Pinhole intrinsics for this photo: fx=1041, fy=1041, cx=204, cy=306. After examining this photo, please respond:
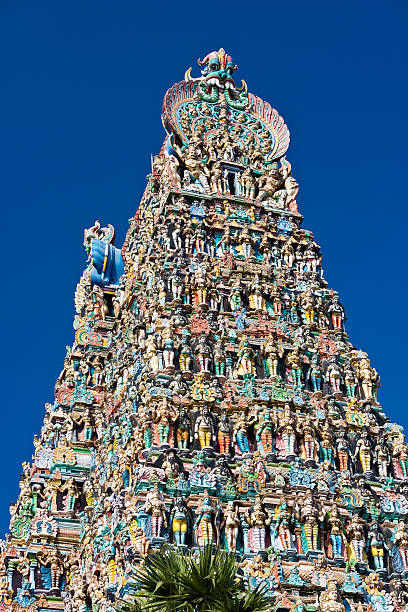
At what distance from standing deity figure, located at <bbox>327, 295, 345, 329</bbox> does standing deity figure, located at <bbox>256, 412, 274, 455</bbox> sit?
4912 millimetres

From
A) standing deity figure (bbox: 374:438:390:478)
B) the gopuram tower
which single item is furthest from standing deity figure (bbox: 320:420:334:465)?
standing deity figure (bbox: 374:438:390:478)

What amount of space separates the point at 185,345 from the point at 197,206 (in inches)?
226

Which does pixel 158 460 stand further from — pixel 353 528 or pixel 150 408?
pixel 353 528

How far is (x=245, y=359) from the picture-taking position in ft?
88.7

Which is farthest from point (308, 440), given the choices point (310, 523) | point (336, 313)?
point (336, 313)

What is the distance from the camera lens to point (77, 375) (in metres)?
33.7

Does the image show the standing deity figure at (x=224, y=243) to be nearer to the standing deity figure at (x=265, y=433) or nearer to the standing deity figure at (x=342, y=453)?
the standing deity figure at (x=265, y=433)

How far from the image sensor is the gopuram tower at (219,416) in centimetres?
2350

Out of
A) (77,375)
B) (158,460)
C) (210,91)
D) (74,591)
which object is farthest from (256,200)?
(74,591)

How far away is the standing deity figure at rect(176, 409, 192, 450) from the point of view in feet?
81.3

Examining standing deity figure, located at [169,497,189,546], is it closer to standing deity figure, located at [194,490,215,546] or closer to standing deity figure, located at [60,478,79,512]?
standing deity figure, located at [194,490,215,546]

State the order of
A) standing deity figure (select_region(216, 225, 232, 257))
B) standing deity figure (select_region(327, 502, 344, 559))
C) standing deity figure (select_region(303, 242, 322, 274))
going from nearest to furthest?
1. standing deity figure (select_region(327, 502, 344, 559))
2. standing deity figure (select_region(216, 225, 232, 257))
3. standing deity figure (select_region(303, 242, 322, 274))

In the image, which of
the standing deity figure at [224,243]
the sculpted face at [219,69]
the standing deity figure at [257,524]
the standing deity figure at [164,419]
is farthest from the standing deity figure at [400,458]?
the sculpted face at [219,69]

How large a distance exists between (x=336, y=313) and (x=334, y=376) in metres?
2.56
